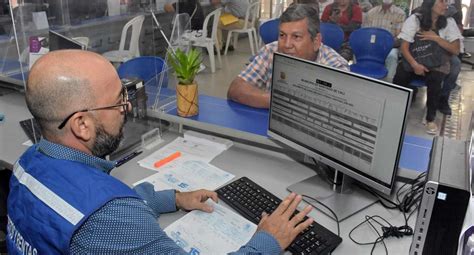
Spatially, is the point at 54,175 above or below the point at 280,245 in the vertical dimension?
above

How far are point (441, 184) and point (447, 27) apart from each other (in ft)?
11.7

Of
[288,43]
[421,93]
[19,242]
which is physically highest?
[288,43]

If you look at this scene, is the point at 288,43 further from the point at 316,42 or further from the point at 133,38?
the point at 133,38

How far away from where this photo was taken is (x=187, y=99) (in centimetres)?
190

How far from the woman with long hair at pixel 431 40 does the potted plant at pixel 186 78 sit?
271 cm

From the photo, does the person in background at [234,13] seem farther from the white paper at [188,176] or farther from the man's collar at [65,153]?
the man's collar at [65,153]

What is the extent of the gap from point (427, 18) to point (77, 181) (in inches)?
156

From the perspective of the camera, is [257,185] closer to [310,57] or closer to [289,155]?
[289,155]

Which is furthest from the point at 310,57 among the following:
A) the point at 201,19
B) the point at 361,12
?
the point at 201,19

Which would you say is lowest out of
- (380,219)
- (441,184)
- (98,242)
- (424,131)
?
(424,131)

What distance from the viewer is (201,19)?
620 cm

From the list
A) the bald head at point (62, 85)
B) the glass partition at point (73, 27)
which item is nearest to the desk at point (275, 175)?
the bald head at point (62, 85)

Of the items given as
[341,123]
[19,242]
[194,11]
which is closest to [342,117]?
[341,123]

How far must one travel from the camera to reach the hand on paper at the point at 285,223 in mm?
1158
